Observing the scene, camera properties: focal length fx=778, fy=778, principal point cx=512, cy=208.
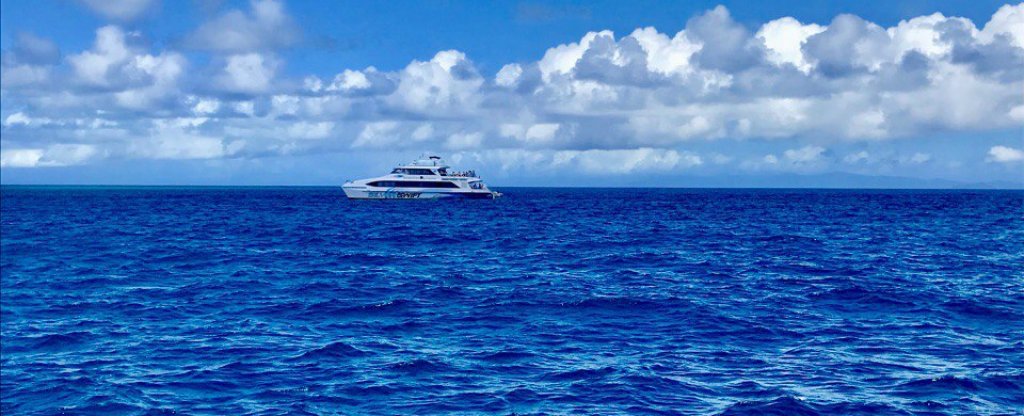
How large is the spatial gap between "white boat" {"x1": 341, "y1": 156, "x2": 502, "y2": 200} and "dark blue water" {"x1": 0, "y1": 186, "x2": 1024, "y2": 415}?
80340mm

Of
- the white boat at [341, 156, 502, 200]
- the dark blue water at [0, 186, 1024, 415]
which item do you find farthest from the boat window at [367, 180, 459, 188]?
the dark blue water at [0, 186, 1024, 415]

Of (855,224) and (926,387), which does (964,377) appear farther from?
(855,224)

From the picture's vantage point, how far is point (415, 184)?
126m

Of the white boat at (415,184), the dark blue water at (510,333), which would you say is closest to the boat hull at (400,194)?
the white boat at (415,184)

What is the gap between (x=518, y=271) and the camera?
3703 centimetres

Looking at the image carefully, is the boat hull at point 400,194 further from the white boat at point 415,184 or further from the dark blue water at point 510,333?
the dark blue water at point 510,333

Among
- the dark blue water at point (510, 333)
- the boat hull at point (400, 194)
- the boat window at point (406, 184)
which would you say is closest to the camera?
the dark blue water at point (510, 333)

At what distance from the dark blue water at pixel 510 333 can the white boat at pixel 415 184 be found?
80.3m

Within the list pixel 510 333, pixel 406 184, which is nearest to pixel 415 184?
pixel 406 184

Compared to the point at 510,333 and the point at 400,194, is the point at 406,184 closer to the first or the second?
the point at 400,194

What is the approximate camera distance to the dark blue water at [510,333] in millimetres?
16328

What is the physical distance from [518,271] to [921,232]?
45.1m

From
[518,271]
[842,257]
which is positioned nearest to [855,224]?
[842,257]

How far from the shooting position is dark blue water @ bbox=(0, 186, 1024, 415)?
1633 centimetres
